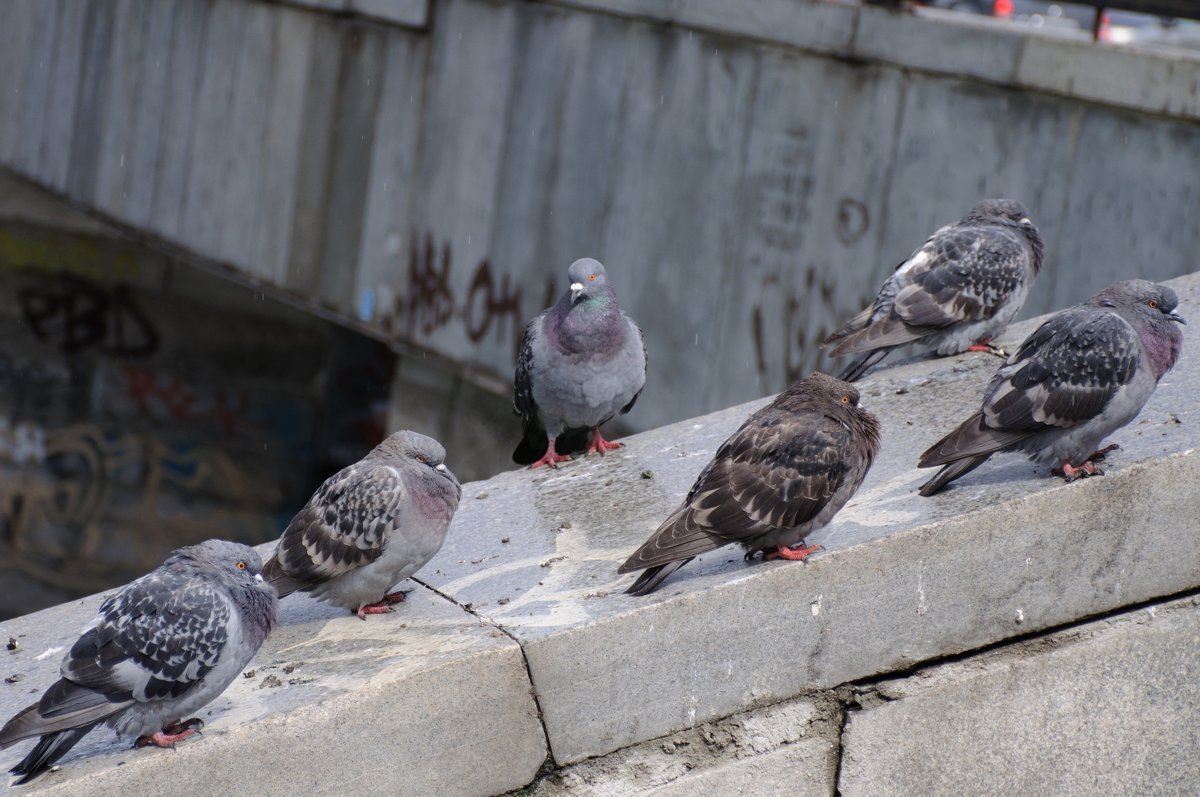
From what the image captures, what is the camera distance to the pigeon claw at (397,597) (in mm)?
3956

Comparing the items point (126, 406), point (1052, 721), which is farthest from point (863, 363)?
point (126, 406)

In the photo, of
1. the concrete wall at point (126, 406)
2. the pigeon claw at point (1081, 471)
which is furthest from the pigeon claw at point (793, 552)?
the concrete wall at point (126, 406)

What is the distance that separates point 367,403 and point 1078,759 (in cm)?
1108

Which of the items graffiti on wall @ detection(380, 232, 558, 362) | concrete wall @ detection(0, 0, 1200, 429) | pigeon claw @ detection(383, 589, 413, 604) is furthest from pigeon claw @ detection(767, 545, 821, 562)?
graffiti on wall @ detection(380, 232, 558, 362)

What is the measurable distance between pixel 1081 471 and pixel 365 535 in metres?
1.98

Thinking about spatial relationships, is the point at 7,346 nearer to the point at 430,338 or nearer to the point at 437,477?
the point at 430,338

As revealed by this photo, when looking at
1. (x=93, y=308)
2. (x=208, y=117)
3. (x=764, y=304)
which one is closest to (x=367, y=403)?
(x=208, y=117)

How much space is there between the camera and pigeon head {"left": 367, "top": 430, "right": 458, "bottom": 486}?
3.94 meters

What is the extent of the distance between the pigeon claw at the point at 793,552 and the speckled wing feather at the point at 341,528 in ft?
3.40

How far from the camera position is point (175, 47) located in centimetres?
1215

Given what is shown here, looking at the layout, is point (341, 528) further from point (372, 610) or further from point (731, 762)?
point (731, 762)

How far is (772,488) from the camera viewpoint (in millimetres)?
3592

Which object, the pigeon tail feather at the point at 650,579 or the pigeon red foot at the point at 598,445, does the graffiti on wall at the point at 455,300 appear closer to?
the pigeon red foot at the point at 598,445

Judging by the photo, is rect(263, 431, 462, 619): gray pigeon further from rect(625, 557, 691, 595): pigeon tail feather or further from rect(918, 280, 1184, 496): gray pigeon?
rect(918, 280, 1184, 496): gray pigeon
